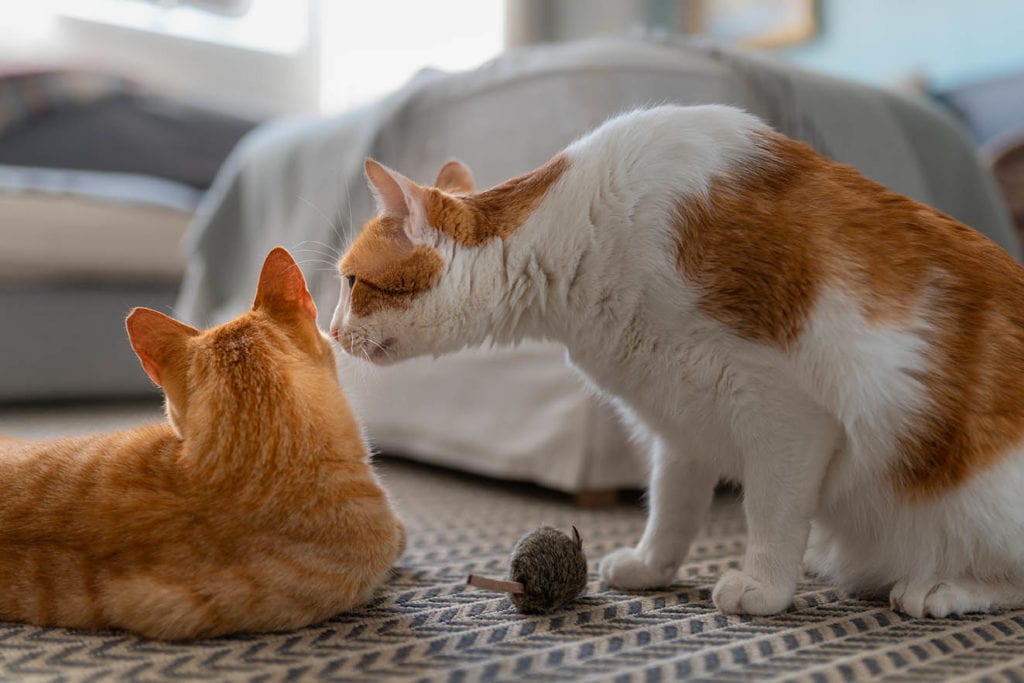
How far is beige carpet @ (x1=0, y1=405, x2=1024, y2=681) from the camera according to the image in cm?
81

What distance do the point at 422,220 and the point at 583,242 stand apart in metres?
0.18

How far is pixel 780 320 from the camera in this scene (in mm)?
943

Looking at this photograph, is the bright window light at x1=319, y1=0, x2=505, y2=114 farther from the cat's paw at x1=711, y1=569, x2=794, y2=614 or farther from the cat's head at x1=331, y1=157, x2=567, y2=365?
the cat's paw at x1=711, y1=569, x2=794, y2=614

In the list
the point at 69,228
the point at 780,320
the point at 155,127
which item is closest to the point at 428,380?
the point at 780,320

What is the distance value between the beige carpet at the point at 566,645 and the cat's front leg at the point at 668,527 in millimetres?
23

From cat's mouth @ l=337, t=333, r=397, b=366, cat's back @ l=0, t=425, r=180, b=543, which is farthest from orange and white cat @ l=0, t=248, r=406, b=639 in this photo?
cat's mouth @ l=337, t=333, r=397, b=366

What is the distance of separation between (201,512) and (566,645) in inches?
14.8

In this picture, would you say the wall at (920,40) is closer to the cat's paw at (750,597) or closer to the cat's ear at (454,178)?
the cat's ear at (454,178)

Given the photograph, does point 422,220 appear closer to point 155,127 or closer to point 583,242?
point 583,242

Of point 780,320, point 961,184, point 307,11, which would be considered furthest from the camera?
point 307,11

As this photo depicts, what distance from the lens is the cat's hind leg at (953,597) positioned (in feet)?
3.18

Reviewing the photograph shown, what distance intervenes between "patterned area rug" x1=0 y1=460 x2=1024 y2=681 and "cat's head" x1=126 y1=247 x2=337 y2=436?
233 millimetres

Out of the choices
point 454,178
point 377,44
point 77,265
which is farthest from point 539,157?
point 377,44

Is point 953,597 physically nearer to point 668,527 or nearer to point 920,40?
point 668,527
